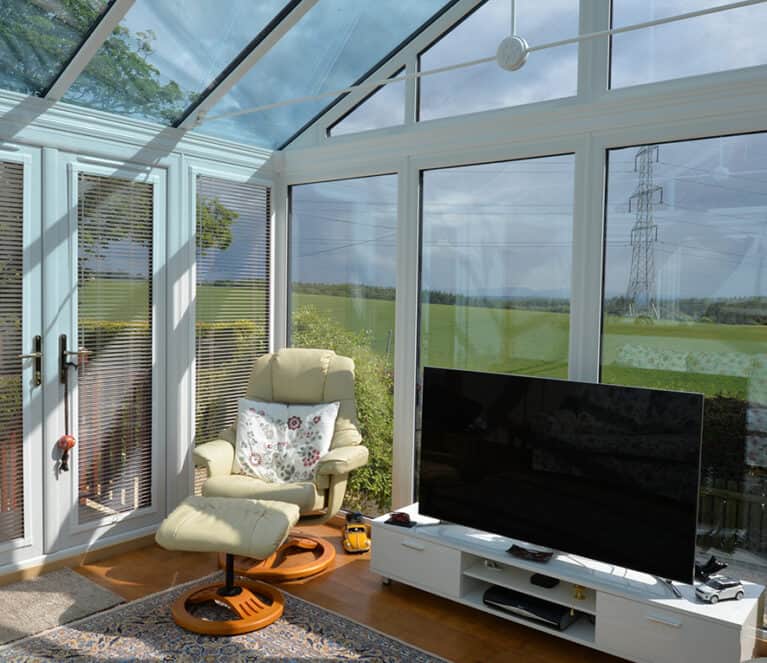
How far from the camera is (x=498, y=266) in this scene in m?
3.71

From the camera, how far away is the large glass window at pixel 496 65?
11.4 ft

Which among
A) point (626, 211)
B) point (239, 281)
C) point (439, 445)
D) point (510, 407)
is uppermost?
point (626, 211)

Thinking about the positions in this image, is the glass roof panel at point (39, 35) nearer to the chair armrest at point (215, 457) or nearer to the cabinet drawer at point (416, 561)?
the chair armrest at point (215, 457)

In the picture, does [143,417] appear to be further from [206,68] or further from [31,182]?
[206,68]

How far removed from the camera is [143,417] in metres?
4.09

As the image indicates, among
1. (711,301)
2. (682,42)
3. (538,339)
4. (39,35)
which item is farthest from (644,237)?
(39,35)

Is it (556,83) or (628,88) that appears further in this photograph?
(556,83)

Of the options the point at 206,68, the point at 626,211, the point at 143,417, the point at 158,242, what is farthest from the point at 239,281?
the point at 626,211

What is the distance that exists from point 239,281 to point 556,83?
7.41ft

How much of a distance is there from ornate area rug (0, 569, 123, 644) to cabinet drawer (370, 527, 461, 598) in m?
1.28

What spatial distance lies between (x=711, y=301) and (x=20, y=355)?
327 centimetres

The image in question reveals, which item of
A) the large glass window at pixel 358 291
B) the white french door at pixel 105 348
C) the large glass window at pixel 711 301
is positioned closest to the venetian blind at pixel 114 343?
the white french door at pixel 105 348

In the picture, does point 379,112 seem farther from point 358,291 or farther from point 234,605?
point 234,605

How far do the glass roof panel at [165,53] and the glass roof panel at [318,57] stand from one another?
0.29 metres
